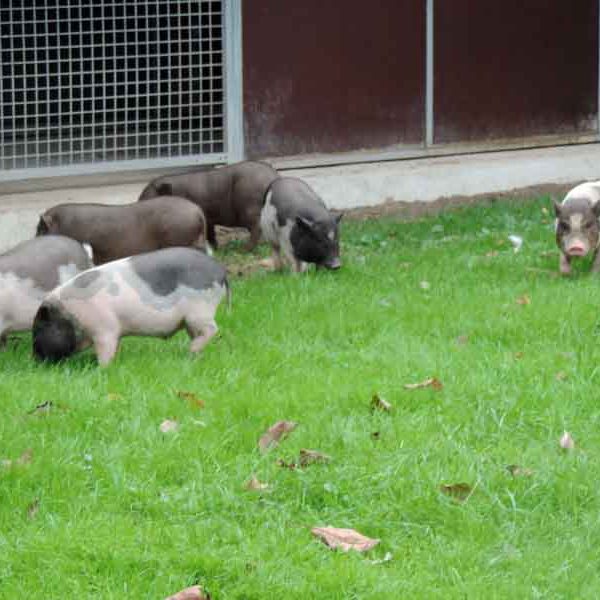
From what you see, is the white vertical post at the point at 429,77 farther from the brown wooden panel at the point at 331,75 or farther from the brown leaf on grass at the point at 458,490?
the brown leaf on grass at the point at 458,490

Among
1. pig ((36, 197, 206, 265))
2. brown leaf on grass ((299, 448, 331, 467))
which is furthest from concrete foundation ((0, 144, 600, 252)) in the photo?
brown leaf on grass ((299, 448, 331, 467))

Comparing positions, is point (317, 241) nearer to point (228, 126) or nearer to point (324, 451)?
point (228, 126)

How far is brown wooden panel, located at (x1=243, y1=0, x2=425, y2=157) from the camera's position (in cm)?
1242

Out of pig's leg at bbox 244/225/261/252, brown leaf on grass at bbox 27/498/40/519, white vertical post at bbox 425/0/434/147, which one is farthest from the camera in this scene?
white vertical post at bbox 425/0/434/147

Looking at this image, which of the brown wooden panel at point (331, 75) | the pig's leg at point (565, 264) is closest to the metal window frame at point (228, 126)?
the brown wooden panel at point (331, 75)

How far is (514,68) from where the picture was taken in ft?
45.8

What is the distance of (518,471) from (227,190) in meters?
5.61

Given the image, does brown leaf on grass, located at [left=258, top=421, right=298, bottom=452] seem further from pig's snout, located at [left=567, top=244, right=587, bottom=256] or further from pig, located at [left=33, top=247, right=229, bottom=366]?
pig's snout, located at [left=567, top=244, right=587, bottom=256]

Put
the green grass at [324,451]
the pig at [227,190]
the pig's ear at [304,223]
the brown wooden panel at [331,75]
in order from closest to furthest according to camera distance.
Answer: the green grass at [324,451] → the pig's ear at [304,223] → the pig at [227,190] → the brown wooden panel at [331,75]

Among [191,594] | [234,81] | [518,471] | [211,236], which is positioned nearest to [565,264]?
[211,236]

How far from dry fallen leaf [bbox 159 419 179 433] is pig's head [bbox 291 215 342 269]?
11.5 feet

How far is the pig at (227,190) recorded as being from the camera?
1127 centimetres

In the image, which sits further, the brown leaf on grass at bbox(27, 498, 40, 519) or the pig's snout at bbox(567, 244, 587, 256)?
the pig's snout at bbox(567, 244, 587, 256)

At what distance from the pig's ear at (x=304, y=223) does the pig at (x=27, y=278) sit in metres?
2.12
